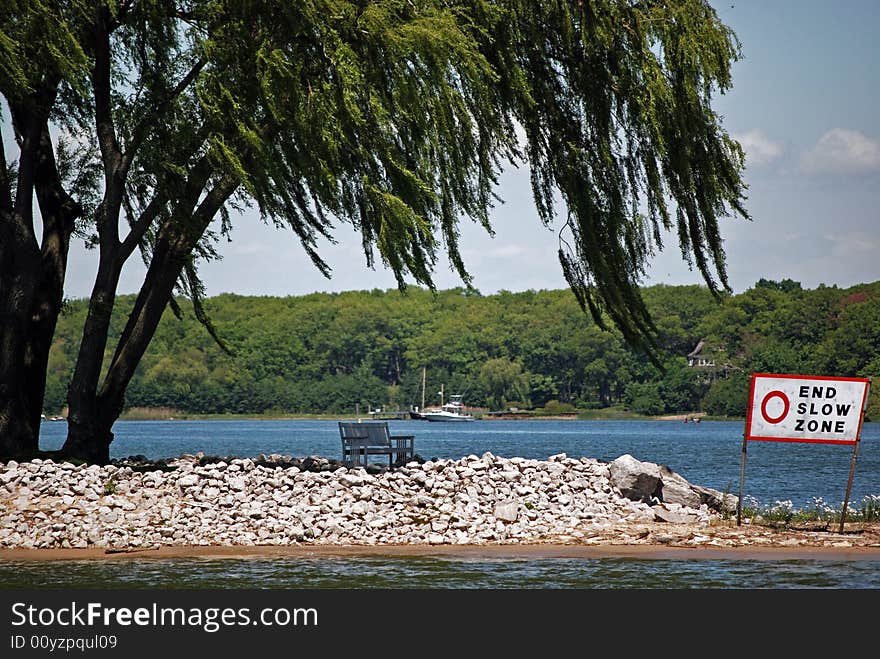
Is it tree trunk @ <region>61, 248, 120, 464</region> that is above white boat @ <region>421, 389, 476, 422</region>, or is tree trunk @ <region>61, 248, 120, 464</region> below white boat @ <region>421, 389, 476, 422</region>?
above

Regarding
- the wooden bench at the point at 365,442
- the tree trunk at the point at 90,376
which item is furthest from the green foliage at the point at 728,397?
the tree trunk at the point at 90,376

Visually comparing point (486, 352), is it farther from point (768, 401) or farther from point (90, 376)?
point (768, 401)

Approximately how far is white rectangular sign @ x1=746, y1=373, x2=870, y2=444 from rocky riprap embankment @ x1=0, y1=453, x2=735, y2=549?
147 cm

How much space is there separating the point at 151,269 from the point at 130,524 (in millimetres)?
5325

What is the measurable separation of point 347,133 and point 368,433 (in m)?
4.64

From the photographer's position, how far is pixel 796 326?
110 m

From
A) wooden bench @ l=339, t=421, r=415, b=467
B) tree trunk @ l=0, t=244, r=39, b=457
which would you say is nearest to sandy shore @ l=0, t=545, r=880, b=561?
wooden bench @ l=339, t=421, r=415, b=467

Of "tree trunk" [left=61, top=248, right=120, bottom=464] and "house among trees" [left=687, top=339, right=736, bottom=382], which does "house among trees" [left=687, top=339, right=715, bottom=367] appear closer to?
"house among trees" [left=687, top=339, right=736, bottom=382]

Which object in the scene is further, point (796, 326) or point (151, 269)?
point (796, 326)

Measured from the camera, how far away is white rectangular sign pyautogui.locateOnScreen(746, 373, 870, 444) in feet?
46.3

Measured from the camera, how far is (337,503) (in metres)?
14.9

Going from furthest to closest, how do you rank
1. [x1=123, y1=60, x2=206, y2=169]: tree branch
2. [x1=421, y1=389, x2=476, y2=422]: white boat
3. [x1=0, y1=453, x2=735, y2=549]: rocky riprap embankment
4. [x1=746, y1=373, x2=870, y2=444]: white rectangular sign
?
[x1=421, y1=389, x2=476, y2=422]: white boat
[x1=123, y1=60, x2=206, y2=169]: tree branch
[x1=746, y1=373, x2=870, y2=444]: white rectangular sign
[x1=0, y1=453, x2=735, y2=549]: rocky riprap embankment

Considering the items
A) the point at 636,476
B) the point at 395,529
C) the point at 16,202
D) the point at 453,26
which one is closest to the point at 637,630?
the point at 395,529

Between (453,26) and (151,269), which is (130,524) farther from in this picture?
(453,26)
